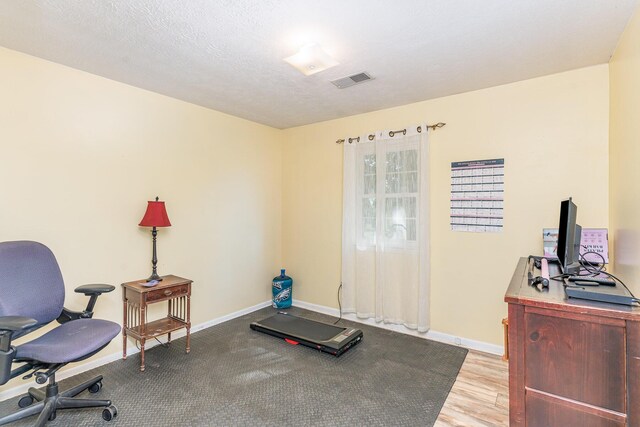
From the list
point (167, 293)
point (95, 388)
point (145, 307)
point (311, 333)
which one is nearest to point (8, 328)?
point (95, 388)

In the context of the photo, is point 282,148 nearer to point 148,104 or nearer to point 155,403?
point 148,104

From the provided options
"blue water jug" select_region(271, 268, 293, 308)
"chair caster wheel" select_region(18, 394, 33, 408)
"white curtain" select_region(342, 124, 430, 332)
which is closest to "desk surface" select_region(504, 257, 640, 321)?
"white curtain" select_region(342, 124, 430, 332)

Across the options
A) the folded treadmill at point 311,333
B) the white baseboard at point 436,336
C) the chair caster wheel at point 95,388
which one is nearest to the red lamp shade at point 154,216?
the chair caster wheel at point 95,388

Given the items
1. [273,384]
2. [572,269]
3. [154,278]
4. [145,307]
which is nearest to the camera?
[572,269]

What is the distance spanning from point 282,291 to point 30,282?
266 centimetres

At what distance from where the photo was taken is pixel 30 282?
6.86ft

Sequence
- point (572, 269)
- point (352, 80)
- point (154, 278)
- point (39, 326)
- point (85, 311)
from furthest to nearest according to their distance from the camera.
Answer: point (154, 278) → point (352, 80) → point (85, 311) → point (39, 326) → point (572, 269)

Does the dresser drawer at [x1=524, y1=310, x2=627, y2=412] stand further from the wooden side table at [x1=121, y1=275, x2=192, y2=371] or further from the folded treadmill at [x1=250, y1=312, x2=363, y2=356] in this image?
the wooden side table at [x1=121, y1=275, x2=192, y2=371]

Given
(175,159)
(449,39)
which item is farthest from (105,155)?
(449,39)

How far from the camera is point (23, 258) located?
2092 mm

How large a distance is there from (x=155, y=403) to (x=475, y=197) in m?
3.18

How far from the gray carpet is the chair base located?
0.09 m

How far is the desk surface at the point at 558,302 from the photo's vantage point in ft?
3.80

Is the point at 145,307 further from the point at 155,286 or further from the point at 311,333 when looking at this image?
the point at 311,333
